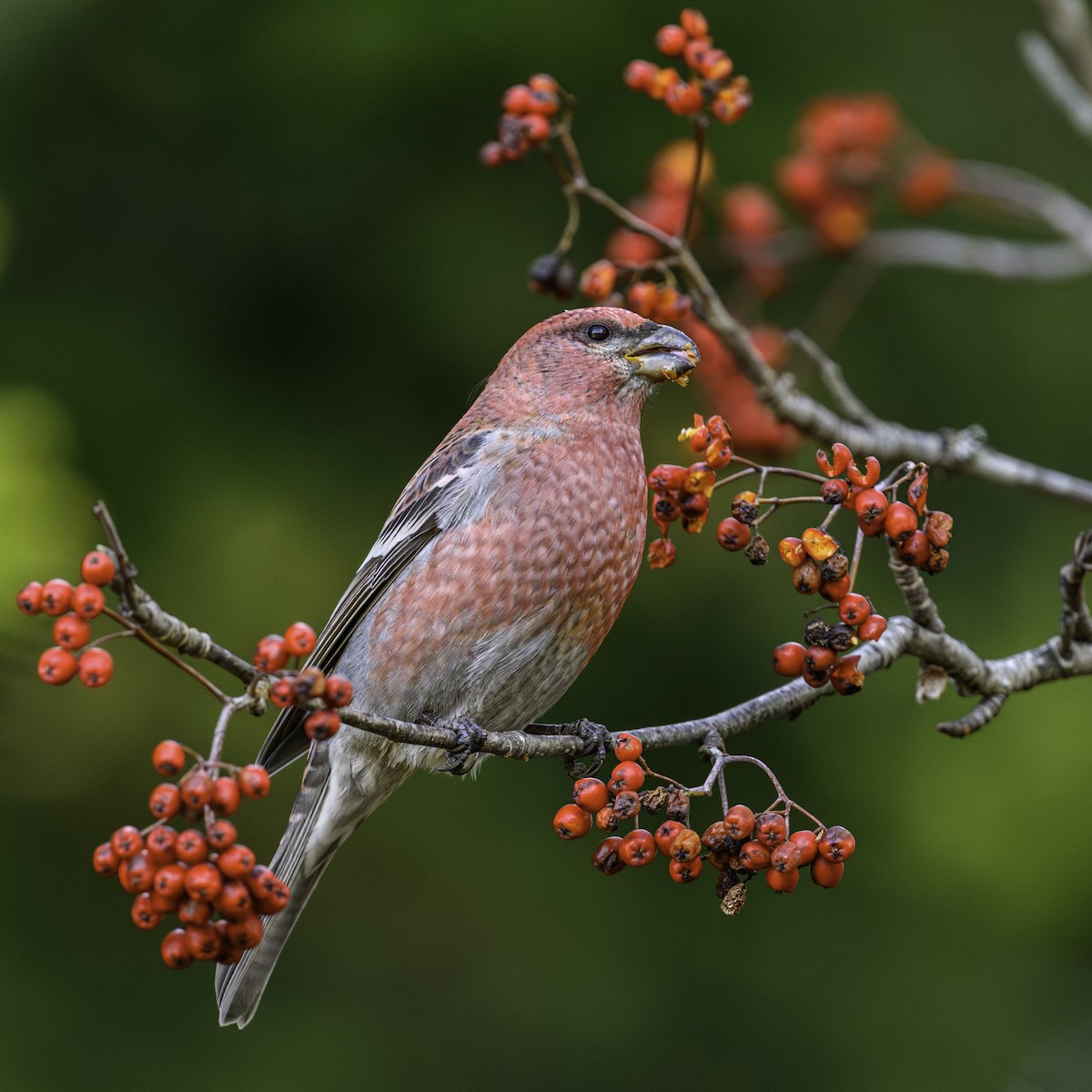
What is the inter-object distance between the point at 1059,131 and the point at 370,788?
323 cm

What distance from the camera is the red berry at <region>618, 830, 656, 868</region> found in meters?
2.27

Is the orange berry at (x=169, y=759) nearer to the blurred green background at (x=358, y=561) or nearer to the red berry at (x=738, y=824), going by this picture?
the red berry at (x=738, y=824)

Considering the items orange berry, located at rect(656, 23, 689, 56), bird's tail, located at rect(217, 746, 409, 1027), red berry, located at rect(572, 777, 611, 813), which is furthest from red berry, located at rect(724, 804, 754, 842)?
orange berry, located at rect(656, 23, 689, 56)

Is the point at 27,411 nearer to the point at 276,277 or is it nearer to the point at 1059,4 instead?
the point at 276,277

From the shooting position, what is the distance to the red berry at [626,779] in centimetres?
229

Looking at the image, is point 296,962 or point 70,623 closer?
point 70,623

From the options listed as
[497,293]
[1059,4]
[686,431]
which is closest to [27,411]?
[686,431]

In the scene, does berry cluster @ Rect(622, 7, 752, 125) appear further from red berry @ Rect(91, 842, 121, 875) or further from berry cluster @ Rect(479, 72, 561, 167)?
red berry @ Rect(91, 842, 121, 875)

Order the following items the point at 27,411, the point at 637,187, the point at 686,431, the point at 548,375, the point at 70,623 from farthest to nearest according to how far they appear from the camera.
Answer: the point at 637,187 → the point at 548,375 → the point at 27,411 → the point at 686,431 → the point at 70,623

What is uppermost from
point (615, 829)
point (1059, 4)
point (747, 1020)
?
point (1059, 4)

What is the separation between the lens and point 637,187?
4348mm

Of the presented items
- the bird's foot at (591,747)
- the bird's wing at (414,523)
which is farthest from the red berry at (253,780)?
the bird's wing at (414,523)

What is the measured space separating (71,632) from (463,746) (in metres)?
1.01

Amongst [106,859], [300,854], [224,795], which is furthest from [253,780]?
[300,854]
